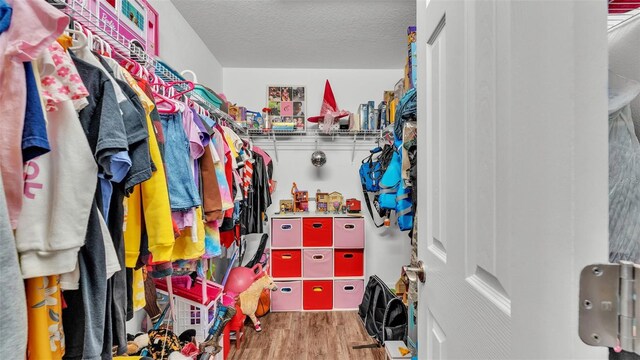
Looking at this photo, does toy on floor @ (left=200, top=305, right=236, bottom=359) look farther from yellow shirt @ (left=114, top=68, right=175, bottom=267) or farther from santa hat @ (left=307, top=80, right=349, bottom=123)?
santa hat @ (left=307, top=80, right=349, bottom=123)

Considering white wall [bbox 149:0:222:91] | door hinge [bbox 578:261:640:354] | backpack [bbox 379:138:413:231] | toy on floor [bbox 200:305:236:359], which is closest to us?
door hinge [bbox 578:261:640:354]

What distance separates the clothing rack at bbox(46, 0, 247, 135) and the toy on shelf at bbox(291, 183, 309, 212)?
50.4 inches

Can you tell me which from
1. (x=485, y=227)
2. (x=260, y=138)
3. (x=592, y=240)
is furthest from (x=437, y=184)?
(x=260, y=138)

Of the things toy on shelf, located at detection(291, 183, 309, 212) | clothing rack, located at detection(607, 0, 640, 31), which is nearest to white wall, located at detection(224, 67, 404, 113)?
toy on shelf, located at detection(291, 183, 309, 212)

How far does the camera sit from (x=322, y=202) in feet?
10.4

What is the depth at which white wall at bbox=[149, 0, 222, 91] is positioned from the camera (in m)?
1.97

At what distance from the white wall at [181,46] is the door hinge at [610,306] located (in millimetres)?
2280

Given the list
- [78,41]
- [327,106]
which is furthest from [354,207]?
[78,41]

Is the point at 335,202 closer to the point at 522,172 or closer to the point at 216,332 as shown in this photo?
the point at 216,332

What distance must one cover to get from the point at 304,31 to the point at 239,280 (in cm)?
214

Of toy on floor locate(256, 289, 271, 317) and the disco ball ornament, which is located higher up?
the disco ball ornament

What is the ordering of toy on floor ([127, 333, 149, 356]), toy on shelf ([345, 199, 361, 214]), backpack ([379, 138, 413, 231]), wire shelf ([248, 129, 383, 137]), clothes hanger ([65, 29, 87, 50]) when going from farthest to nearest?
toy on shelf ([345, 199, 361, 214]), wire shelf ([248, 129, 383, 137]), backpack ([379, 138, 413, 231]), toy on floor ([127, 333, 149, 356]), clothes hanger ([65, 29, 87, 50])

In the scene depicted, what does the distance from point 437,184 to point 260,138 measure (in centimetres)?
270

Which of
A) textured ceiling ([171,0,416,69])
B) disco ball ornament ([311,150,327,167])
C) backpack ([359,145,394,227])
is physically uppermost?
textured ceiling ([171,0,416,69])
